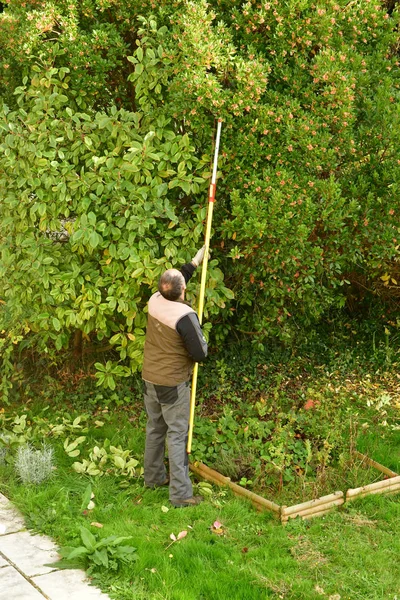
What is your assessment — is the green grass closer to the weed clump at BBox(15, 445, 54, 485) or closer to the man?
the weed clump at BBox(15, 445, 54, 485)

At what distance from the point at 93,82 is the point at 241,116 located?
55.1 inches

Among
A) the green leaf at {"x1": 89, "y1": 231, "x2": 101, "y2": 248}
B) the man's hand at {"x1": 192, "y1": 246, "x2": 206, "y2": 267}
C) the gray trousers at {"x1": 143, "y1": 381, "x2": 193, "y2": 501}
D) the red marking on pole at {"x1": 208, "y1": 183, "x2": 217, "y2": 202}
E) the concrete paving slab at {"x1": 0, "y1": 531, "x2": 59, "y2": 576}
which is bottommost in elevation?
the concrete paving slab at {"x1": 0, "y1": 531, "x2": 59, "y2": 576}

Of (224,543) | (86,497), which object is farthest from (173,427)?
(224,543)

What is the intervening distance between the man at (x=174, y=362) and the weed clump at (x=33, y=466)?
992mm

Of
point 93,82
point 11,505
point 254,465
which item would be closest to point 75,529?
point 11,505

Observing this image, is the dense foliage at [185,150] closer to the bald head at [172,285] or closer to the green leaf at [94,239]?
the green leaf at [94,239]

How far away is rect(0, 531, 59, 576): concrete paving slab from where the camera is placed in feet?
16.5

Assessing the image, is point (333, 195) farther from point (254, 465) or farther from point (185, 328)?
point (254, 465)

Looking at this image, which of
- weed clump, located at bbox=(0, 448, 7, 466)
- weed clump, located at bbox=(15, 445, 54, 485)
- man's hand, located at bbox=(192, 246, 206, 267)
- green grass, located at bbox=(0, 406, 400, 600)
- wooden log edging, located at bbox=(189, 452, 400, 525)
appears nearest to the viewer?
green grass, located at bbox=(0, 406, 400, 600)

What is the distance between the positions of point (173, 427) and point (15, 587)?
1747 mm

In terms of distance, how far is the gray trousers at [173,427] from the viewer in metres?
6.00

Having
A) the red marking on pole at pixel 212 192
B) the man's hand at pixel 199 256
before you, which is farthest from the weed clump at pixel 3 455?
the red marking on pole at pixel 212 192

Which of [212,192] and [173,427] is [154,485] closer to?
[173,427]

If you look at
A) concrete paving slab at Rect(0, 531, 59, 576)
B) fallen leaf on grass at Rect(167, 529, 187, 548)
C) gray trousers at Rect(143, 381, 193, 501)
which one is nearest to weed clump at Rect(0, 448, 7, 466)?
concrete paving slab at Rect(0, 531, 59, 576)
